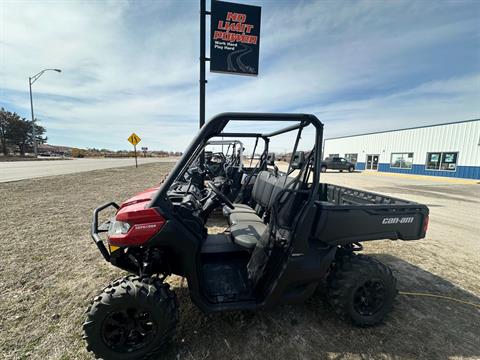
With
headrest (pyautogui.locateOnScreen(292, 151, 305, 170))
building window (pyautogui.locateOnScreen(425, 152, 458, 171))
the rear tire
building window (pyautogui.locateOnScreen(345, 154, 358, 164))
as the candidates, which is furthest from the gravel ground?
building window (pyautogui.locateOnScreen(345, 154, 358, 164))

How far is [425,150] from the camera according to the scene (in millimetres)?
21750

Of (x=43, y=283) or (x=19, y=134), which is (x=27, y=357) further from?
(x=19, y=134)

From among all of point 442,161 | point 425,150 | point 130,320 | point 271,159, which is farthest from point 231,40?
point 425,150

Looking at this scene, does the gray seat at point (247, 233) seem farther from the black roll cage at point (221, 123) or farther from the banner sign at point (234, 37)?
the banner sign at point (234, 37)

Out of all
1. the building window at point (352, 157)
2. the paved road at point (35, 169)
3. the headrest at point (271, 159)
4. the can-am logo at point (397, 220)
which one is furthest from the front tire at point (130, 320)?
the building window at point (352, 157)

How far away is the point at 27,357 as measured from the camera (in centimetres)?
182

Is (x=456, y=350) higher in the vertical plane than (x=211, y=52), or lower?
lower

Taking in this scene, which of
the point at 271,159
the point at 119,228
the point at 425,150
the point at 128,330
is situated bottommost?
the point at 128,330

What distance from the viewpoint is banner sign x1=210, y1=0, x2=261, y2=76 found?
21.8 feet

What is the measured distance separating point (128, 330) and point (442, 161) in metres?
27.1

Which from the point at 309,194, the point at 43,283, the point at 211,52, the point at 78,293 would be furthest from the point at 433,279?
the point at 211,52

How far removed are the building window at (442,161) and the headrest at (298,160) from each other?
2469 centimetres

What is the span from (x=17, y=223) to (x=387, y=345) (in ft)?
21.8

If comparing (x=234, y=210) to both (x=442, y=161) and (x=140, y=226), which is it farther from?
(x=442, y=161)
